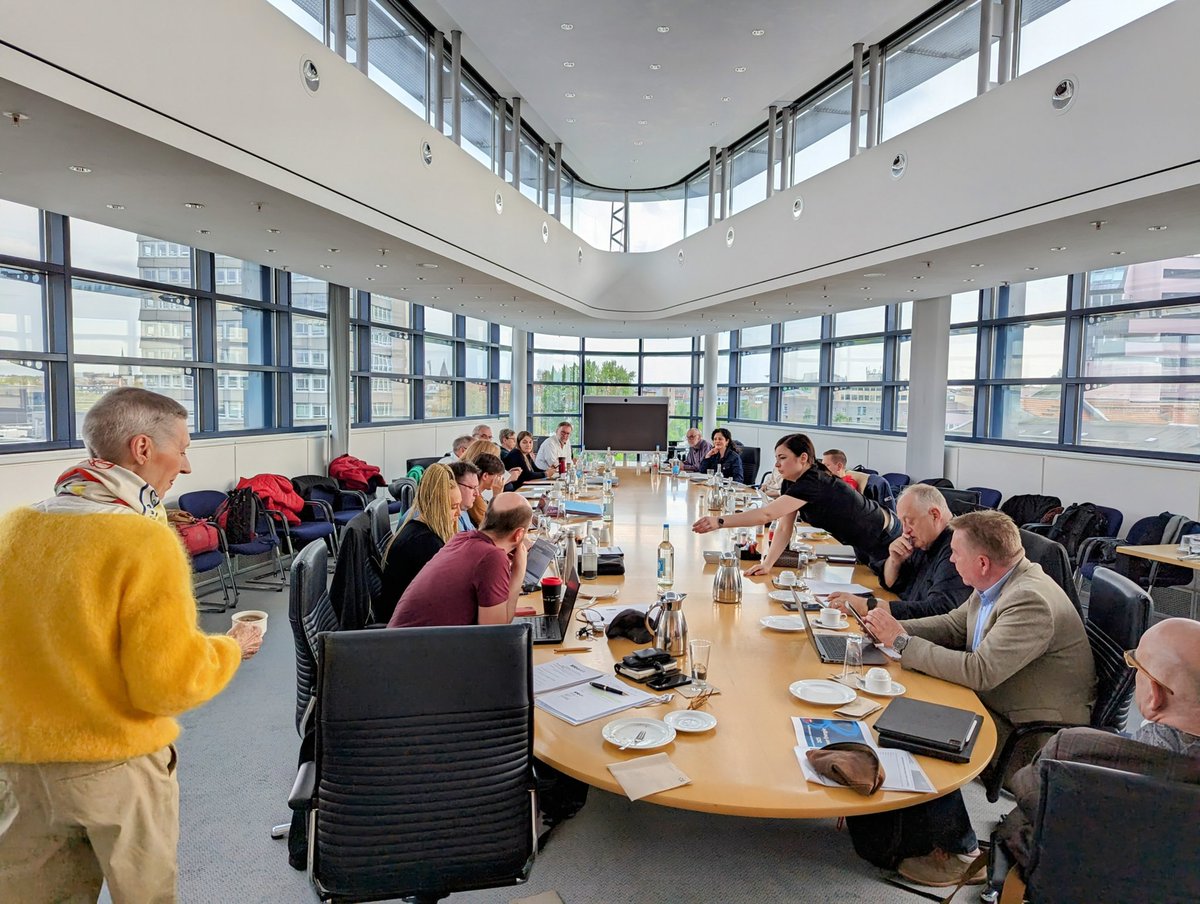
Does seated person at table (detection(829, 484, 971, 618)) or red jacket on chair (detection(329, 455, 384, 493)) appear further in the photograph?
red jacket on chair (detection(329, 455, 384, 493))

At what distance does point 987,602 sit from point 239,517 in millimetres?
5928

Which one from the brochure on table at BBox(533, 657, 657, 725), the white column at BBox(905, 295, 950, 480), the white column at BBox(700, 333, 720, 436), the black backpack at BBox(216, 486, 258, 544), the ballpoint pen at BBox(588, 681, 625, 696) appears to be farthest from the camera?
the white column at BBox(700, 333, 720, 436)

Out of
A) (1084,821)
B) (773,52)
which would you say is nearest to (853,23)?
(773,52)

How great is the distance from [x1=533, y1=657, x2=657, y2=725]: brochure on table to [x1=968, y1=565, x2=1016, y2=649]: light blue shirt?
138 centimetres

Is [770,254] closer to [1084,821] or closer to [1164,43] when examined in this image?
[1164,43]

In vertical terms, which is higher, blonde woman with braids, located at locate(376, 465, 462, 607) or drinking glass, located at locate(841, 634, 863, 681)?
blonde woman with braids, located at locate(376, 465, 462, 607)

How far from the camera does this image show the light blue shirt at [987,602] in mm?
2775

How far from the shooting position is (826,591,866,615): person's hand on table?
3.19m

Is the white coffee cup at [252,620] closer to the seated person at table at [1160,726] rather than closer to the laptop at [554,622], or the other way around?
the laptop at [554,622]

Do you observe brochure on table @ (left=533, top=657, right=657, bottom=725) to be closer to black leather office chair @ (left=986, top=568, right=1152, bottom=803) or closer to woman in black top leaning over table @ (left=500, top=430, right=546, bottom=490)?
black leather office chair @ (left=986, top=568, right=1152, bottom=803)

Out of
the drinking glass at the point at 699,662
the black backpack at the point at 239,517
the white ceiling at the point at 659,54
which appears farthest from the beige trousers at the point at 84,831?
the white ceiling at the point at 659,54

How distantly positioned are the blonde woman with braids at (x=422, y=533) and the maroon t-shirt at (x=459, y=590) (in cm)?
96

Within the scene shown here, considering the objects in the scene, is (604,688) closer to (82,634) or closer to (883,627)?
(883,627)

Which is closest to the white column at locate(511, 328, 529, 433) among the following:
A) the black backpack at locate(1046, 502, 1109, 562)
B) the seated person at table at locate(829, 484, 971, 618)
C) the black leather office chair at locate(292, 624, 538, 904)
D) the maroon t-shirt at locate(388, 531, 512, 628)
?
the black backpack at locate(1046, 502, 1109, 562)
